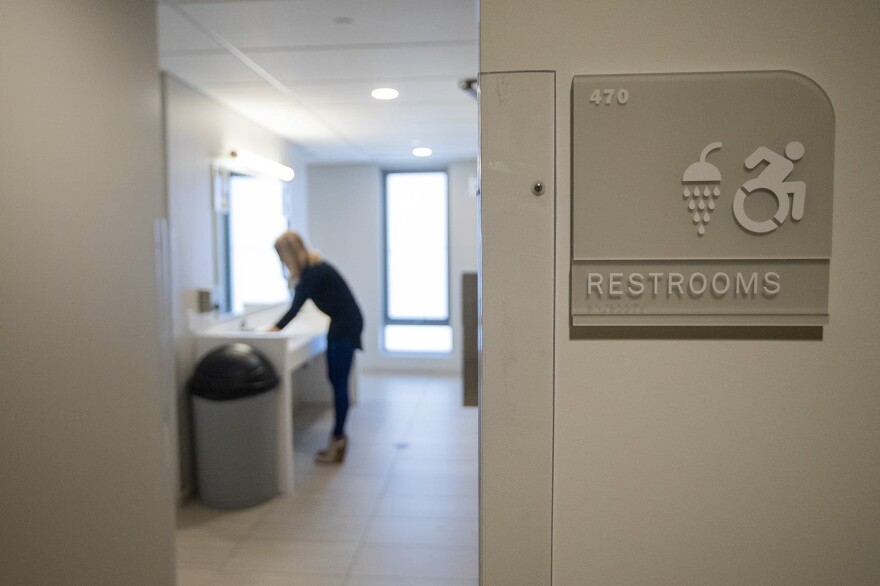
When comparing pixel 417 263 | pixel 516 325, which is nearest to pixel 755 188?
pixel 516 325

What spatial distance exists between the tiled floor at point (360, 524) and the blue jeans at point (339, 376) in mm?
282

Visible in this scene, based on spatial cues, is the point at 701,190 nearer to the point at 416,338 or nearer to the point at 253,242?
the point at 253,242

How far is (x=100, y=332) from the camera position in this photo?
5.84ft

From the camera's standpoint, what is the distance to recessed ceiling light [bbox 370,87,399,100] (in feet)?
12.1

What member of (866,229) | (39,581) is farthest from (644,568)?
(39,581)

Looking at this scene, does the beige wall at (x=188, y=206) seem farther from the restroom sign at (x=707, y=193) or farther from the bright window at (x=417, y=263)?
the bright window at (x=417, y=263)

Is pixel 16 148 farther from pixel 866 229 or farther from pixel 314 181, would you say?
pixel 314 181

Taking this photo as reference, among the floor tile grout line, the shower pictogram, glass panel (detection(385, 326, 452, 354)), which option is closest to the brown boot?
the floor tile grout line

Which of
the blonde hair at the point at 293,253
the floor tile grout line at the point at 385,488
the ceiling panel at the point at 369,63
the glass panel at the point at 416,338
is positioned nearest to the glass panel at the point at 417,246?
the glass panel at the point at 416,338

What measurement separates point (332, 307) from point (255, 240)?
0.87 metres

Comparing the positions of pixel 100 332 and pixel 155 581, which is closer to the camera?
pixel 100 332

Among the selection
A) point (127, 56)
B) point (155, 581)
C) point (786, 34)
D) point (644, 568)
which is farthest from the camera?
point (155, 581)

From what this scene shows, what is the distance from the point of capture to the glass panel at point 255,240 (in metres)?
4.36

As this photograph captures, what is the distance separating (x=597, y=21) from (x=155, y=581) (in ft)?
6.85
